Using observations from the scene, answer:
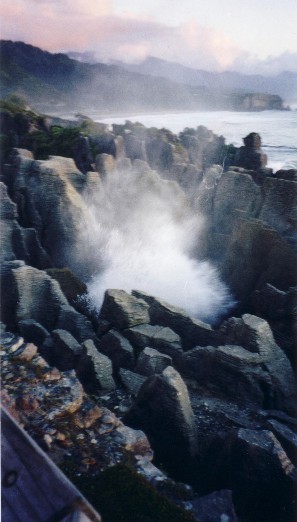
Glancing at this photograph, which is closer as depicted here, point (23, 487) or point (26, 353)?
point (23, 487)

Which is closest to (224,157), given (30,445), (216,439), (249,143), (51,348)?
(249,143)

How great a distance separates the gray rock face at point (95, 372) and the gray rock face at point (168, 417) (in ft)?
5.09

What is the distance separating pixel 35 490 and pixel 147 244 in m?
17.7

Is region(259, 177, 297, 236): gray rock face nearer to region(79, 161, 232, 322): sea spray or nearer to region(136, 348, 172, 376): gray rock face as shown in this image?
region(79, 161, 232, 322): sea spray

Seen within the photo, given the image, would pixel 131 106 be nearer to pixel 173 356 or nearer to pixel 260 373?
pixel 173 356

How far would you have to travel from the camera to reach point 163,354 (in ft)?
32.0

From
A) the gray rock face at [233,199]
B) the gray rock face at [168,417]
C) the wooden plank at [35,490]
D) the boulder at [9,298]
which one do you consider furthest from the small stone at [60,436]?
the gray rock face at [233,199]

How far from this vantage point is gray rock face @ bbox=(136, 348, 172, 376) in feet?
30.4

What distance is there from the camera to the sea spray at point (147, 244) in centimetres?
1647

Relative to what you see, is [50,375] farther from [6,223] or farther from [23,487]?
[6,223]

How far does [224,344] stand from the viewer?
34.9 ft

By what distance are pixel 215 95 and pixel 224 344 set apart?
12486mm

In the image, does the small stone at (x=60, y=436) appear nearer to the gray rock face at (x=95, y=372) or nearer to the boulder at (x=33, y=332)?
the gray rock face at (x=95, y=372)

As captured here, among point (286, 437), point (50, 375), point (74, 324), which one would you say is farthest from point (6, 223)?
point (286, 437)
